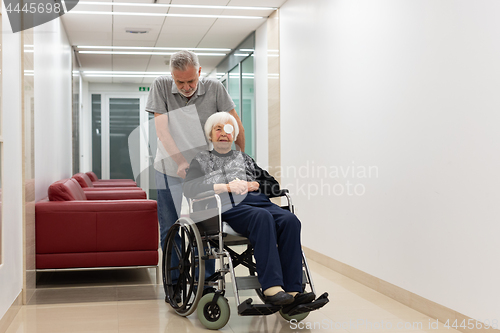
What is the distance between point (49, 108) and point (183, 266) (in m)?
2.52

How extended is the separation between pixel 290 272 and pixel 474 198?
3.22 feet

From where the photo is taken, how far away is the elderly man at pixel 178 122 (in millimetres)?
2844

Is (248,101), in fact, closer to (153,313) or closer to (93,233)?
(93,233)

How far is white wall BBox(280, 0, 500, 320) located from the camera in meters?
2.33

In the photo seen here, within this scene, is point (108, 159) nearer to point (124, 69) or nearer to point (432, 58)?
point (124, 69)

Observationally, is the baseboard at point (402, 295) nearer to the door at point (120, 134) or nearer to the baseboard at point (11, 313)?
the baseboard at point (11, 313)

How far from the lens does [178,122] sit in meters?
2.93

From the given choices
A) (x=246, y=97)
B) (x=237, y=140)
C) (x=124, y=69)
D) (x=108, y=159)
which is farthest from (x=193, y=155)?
(x=108, y=159)

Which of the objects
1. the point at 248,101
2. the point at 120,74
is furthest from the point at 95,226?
the point at 120,74

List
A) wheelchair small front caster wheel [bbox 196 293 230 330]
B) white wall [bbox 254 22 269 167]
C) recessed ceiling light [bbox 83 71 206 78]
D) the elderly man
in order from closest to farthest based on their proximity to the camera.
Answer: wheelchair small front caster wheel [bbox 196 293 230 330] < the elderly man < white wall [bbox 254 22 269 167] < recessed ceiling light [bbox 83 71 206 78]

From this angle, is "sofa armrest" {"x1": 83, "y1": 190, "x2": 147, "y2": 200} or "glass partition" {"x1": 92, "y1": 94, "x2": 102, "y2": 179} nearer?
"sofa armrest" {"x1": 83, "y1": 190, "x2": 147, "y2": 200}

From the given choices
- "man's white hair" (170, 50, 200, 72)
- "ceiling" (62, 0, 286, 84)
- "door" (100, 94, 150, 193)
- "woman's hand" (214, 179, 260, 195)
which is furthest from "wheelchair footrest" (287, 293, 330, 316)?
"door" (100, 94, 150, 193)

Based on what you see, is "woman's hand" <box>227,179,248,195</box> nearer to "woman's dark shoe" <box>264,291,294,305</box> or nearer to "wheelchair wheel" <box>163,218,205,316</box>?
"wheelchair wheel" <box>163,218,205,316</box>

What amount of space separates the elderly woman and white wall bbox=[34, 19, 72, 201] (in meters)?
1.65
